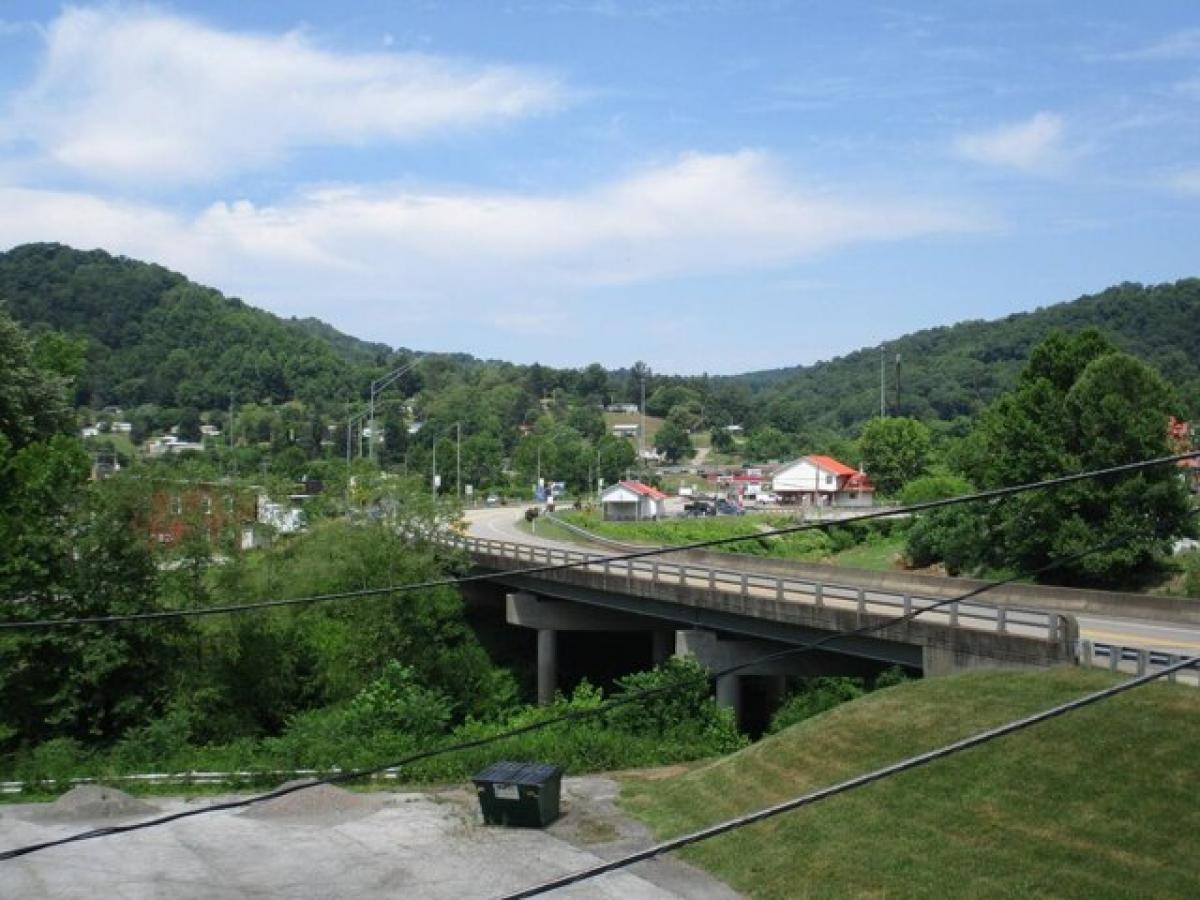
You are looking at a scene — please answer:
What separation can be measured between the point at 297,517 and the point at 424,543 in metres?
10.8

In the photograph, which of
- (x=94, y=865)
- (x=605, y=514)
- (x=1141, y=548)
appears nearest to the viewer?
Result: (x=94, y=865)

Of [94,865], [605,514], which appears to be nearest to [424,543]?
[94,865]

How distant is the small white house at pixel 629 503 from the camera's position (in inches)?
3720

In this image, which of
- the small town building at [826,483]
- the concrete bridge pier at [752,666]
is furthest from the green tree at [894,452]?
the concrete bridge pier at [752,666]

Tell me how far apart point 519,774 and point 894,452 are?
96.0 meters

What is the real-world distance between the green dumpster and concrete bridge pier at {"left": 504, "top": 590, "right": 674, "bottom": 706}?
25.6 meters

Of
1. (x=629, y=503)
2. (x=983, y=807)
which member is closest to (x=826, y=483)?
(x=629, y=503)

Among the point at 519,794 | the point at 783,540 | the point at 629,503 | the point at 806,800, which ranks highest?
the point at 806,800

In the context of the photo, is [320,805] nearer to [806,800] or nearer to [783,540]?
A: [806,800]

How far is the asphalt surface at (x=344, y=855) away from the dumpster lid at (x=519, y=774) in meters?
0.79

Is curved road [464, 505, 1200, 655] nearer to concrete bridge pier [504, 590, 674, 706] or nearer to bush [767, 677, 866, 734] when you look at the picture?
bush [767, 677, 866, 734]

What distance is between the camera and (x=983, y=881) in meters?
14.2

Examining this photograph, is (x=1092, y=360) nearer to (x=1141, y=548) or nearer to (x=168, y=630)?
(x=1141, y=548)

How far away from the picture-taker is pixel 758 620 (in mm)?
32469
